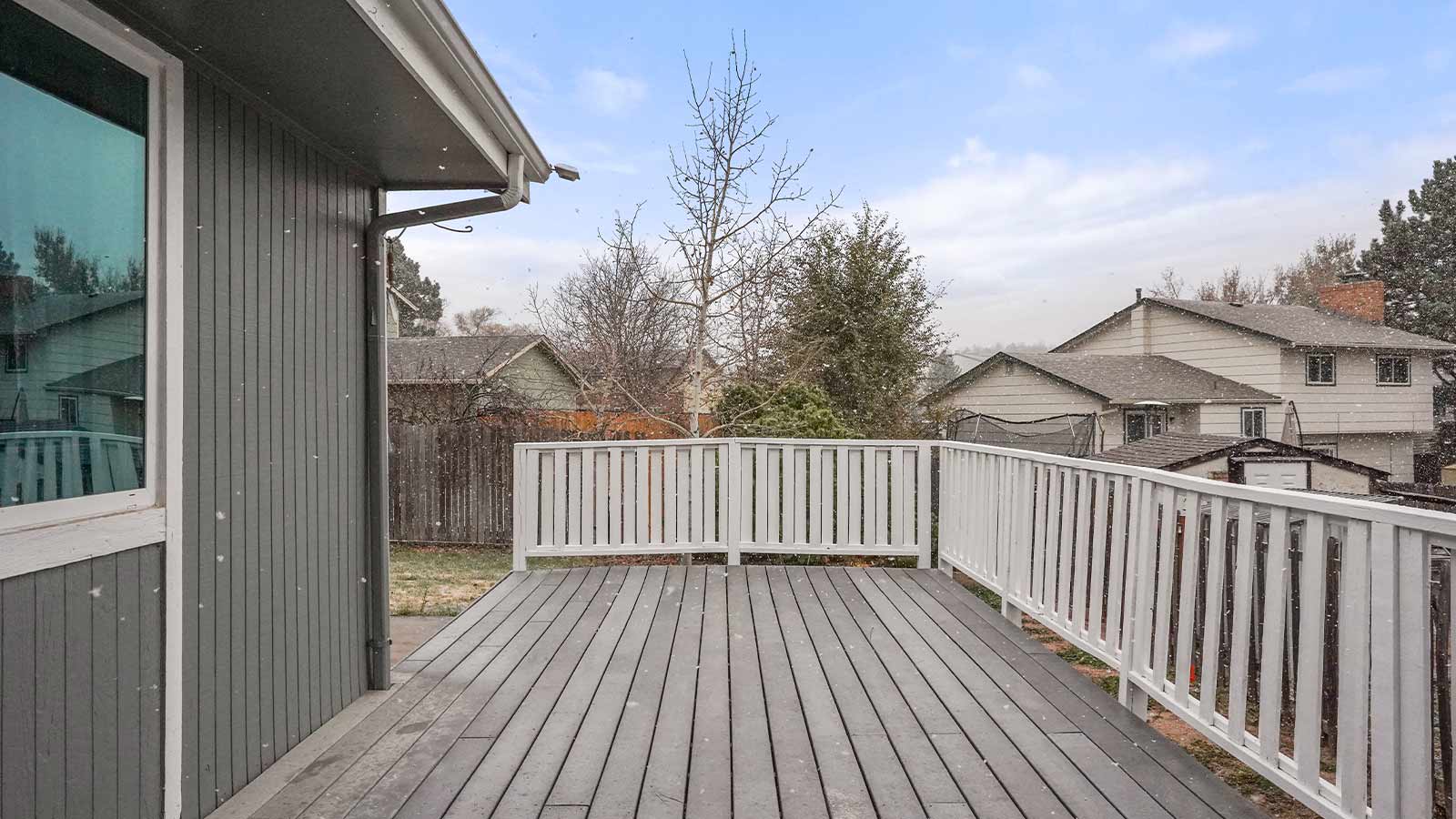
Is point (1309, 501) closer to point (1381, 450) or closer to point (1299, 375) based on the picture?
point (1381, 450)

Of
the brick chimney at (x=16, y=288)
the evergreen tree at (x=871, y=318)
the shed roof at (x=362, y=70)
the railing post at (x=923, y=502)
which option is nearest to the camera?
the brick chimney at (x=16, y=288)

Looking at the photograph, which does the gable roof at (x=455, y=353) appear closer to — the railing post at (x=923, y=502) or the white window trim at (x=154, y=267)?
the railing post at (x=923, y=502)

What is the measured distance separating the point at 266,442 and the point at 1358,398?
55.4 ft

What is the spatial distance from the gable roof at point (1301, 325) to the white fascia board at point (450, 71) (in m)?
14.3

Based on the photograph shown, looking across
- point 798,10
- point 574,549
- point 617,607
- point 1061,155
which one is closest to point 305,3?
point 617,607

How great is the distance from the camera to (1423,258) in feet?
43.3

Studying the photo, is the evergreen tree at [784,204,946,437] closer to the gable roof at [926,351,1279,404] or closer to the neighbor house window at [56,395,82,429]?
the gable roof at [926,351,1279,404]

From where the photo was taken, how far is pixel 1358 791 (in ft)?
5.28

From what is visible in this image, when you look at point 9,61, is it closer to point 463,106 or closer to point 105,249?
point 105,249

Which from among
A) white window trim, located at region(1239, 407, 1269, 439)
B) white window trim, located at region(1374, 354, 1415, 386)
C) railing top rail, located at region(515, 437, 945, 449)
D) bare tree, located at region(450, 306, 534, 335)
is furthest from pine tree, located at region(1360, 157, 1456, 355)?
bare tree, located at region(450, 306, 534, 335)

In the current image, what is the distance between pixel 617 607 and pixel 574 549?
43.5 inches

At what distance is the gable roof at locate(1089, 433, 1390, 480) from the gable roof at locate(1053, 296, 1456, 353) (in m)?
4.75

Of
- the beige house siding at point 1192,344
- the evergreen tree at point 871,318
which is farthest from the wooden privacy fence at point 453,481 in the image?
the beige house siding at point 1192,344

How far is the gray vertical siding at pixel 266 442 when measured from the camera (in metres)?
1.95
